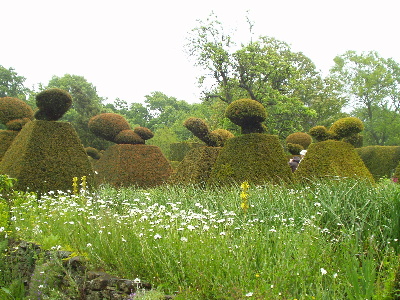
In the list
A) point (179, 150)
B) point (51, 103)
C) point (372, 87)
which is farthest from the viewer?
point (372, 87)

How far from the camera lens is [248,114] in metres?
10.2

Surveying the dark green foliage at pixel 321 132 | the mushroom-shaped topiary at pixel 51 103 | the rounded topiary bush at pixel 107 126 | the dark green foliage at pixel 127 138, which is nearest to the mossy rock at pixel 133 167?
the dark green foliage at pixel 127 138

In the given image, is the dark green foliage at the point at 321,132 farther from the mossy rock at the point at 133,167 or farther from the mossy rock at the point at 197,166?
the mossy rock at the point at 133,167

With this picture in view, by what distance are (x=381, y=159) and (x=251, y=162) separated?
404 inches

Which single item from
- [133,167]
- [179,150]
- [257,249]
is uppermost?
[179,150]

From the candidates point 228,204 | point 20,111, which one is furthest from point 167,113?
point 228,204

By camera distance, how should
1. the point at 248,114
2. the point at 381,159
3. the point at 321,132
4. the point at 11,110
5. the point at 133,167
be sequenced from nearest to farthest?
1. the point at 248,114
2. the point at 321,132
3. the point at 133,167
4. the point at 11,110
5. the point at 381,159

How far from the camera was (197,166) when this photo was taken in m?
10.6

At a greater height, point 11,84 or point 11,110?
point 11,84

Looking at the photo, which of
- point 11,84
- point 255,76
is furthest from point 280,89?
point 11,84

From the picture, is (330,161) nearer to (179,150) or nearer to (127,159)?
(127,159)

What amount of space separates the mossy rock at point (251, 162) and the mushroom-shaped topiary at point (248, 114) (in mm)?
627

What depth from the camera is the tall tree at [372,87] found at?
117 ft

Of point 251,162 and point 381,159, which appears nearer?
point 251,162
